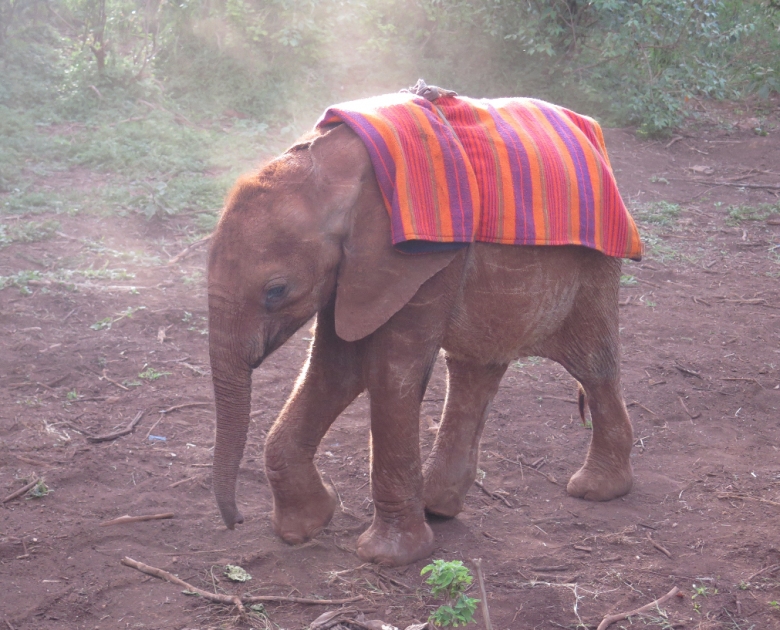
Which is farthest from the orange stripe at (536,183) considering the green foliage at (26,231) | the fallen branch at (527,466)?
the green foliage at (26,231)

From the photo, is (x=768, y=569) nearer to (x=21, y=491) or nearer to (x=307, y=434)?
(x=307, y=434)

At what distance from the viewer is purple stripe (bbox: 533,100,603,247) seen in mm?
3441

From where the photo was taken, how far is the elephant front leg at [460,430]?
12.7ft

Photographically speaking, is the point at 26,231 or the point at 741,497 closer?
the point at 741,497

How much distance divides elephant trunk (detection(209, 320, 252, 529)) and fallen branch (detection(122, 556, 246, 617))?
0.29 metres

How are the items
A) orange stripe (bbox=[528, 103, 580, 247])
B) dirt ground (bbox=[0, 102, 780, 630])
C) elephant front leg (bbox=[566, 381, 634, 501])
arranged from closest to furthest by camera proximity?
dirt ground (bbox=[0, 102, 780, 630]), orange stripe (bbox=[528, 103, 580, 247]), elephant front leg (bbox=[566, 381, 634, 501])

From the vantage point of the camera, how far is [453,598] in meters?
2.66

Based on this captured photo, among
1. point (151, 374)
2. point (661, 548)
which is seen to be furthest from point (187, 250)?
point (661, 548)

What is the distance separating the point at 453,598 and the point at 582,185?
187cm

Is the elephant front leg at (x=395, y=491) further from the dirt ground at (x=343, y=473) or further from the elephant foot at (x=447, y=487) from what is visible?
the elephant foot at (x=447, y=487)

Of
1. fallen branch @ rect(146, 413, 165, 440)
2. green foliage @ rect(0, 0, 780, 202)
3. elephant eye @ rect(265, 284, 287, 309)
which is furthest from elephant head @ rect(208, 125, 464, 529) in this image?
green foliage @ rect(0, 0, 780, 202)

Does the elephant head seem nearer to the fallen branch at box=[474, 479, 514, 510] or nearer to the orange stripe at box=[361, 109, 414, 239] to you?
the orange stripe at box=[361, 109, 414, 239]

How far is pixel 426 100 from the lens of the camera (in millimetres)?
3281

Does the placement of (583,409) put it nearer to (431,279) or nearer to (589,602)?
(589,602)
